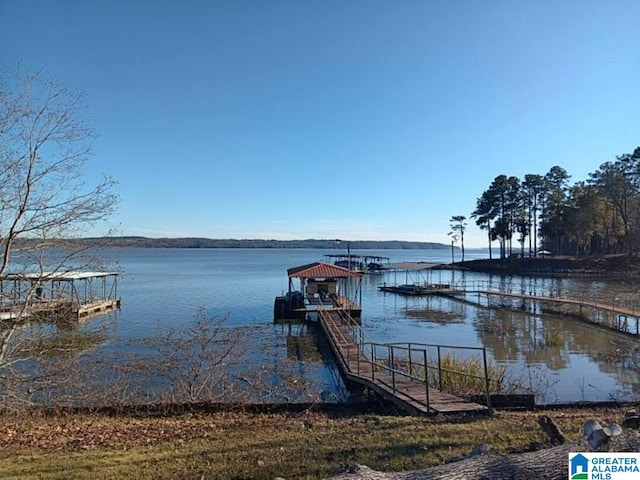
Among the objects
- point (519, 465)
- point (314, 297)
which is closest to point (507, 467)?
point (519, 465)

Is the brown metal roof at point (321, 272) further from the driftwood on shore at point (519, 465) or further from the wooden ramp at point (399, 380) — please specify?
the driftwood on shore at point (519, 465)

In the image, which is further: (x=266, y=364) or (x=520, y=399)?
(x=266, y=364)

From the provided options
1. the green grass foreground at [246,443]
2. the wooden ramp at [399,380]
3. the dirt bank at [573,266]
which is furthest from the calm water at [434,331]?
the dirt bank at [573,266]

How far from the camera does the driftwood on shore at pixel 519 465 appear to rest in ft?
14.1

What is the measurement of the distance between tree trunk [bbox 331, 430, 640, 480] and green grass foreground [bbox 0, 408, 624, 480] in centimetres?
111

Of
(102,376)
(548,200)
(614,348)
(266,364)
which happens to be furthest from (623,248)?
(102,376)

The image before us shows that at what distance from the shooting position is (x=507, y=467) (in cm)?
452

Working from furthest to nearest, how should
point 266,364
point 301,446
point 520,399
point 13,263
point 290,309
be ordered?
1. point 290,309
2. point 266,364
3. point 520,399
4. point 13,263
5. point 301,446

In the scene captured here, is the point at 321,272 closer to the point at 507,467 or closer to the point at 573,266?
the point at 507,467

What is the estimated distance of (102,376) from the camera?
15.5m

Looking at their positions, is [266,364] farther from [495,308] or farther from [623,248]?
[623,248]

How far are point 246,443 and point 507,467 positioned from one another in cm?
368

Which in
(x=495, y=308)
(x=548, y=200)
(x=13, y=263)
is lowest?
(x=495, y=308)

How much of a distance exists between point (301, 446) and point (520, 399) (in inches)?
207
